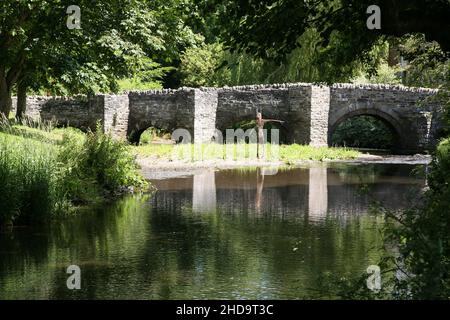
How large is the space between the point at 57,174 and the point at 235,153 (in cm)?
1396

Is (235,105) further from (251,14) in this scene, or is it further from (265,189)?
(251,14)

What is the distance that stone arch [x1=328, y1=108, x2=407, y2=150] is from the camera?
3064 centimetres

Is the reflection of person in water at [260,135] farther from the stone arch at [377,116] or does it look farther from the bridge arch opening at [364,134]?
the bridge arch opening at [364,134]

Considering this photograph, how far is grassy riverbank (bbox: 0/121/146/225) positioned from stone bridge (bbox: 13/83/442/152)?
14059 mm

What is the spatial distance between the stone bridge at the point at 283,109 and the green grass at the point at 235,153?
193cm

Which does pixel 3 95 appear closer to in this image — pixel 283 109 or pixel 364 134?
pixel 283 109

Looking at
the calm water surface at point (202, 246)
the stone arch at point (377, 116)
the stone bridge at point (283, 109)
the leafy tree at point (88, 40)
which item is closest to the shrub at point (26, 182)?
the calm water surface at point (202, 246)

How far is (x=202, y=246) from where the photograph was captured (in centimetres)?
1009

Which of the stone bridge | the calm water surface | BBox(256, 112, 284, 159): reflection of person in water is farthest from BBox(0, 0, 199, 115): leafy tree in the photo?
the stone bridge

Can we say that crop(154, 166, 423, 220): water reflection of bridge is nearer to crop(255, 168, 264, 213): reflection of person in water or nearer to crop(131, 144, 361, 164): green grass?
crop(255, 168, 264, 213): reflection of person in water

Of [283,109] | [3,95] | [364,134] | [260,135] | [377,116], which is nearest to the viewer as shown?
[3,95]

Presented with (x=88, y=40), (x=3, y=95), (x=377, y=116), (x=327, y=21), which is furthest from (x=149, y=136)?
(x=327, y=21)

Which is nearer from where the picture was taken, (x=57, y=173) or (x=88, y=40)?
(x=57, y=173)

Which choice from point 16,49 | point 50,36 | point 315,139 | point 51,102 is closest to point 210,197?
point 50,36
